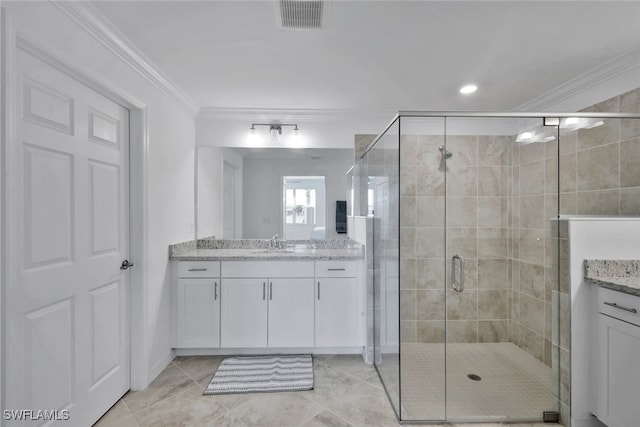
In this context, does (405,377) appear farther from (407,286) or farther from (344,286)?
(344,286)

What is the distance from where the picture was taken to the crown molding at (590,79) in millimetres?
1977

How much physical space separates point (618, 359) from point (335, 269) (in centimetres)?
185

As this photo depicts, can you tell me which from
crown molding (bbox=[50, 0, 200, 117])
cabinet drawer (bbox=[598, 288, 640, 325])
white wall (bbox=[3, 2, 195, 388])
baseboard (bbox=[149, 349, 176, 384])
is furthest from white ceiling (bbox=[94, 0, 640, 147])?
baseboard (bbox=[149, 349, 176, 384])

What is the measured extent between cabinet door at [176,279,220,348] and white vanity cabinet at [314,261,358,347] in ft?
2.95

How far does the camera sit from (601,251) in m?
1.75

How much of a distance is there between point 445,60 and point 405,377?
7.49ft

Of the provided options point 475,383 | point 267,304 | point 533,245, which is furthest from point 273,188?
point 475,383

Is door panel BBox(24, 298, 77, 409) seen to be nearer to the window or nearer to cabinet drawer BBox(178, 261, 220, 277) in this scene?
cabinet drawer BBox(178, 261, 220, 277)

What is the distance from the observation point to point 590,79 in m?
2.23

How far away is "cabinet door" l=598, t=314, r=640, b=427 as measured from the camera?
1.51m

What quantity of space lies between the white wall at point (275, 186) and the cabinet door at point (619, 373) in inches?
82.3

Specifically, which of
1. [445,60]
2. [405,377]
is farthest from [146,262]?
[445,60]

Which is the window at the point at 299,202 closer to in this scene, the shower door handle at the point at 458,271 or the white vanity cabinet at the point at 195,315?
the white vanity cabinet at the point at 195,315

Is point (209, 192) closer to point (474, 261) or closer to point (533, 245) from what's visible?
point (474, 261)
